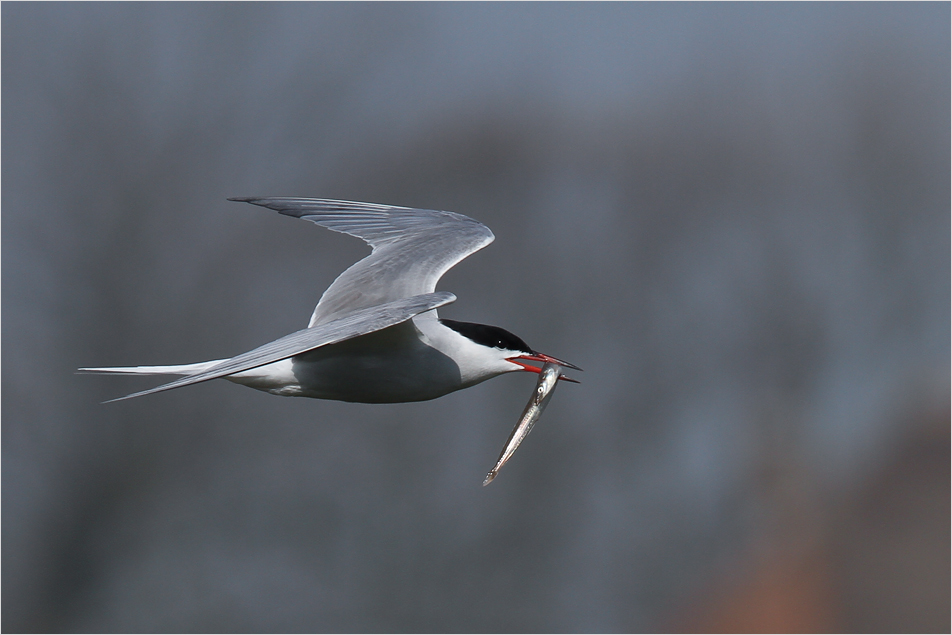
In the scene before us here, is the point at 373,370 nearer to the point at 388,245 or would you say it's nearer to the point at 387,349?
the point at 387,349

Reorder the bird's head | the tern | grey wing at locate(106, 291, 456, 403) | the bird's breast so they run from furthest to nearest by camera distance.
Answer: the bird's head, the bird's breast, the tern, grey wing at locate(106, 291, 456, 403)

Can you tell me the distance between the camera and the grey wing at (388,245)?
13.4 feet

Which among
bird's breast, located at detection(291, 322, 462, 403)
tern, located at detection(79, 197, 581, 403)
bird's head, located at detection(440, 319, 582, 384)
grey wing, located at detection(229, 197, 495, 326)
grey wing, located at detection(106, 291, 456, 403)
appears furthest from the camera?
grey wing, located at detection(229, 197, 495, 326)

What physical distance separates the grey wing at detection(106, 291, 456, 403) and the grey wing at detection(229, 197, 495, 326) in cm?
68

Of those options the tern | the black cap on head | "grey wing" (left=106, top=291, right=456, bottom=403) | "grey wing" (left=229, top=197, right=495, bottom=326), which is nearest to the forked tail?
the tern

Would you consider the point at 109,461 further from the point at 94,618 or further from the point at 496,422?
the point at 496,422

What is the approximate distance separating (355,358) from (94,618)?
514 inches

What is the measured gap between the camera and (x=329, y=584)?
14016mm

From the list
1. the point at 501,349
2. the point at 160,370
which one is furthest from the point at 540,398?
the point at 160,370

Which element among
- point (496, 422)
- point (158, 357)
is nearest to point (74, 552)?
point (158, 357)

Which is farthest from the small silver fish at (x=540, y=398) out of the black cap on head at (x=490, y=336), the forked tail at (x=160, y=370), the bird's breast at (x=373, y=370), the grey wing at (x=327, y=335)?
the forked tail at (x=160, y=370)

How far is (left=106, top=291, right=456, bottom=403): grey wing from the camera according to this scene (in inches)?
109

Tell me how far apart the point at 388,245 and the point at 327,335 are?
179cm

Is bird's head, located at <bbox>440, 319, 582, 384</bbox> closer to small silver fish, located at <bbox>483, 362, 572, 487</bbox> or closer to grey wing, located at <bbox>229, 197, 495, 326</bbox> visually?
small silver fish, located at <bbox>483, 362, 572, 487</bbox>
